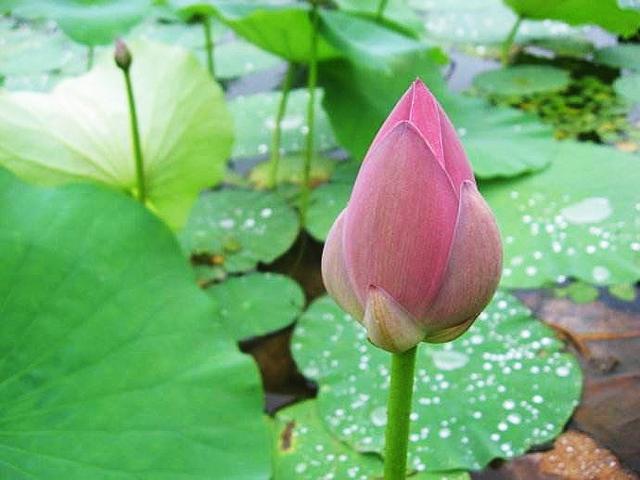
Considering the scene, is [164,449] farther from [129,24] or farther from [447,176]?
[129,24]

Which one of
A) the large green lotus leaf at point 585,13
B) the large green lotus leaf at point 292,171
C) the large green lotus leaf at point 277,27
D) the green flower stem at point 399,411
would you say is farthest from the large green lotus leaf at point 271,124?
the green flower stem at point 399,411

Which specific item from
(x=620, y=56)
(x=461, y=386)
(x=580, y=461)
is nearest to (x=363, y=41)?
(x=461, y=386)

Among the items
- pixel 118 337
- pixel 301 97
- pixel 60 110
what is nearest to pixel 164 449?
pixel 118 337

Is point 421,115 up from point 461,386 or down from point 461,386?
up

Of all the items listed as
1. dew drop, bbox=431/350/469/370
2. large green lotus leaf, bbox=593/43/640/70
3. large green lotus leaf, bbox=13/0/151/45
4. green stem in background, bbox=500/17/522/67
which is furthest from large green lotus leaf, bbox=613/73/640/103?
large green lotus leaf, bbox=13/0/151/45

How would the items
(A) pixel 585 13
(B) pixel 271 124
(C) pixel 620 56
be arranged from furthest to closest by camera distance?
(C) pixel 620 56 → (B) pixel 271 124 → (A) pixel 585 13

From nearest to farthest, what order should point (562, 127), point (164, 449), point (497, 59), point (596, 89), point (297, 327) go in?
point (164, 449), point (297, 327), point (562, 127), point (596, 89), point (497, 59)

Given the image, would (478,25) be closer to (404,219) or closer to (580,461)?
(580,461)

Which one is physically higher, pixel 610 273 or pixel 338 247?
pixel 338 247
